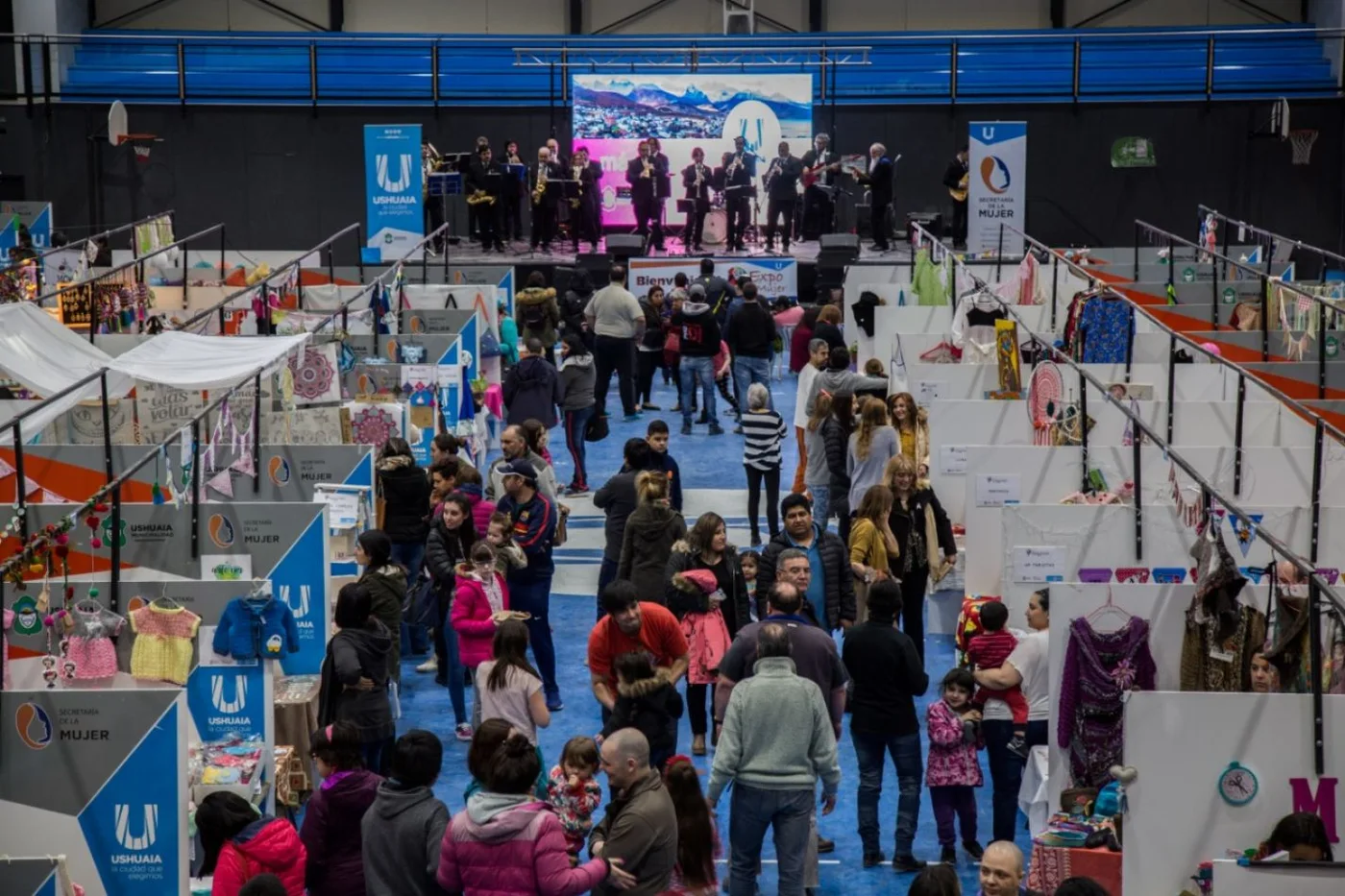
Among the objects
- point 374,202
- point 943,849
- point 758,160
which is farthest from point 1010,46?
point 943,849

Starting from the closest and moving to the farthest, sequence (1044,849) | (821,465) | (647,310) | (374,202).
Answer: (1044,849)
(821,465)
(647,310)
(374,202)

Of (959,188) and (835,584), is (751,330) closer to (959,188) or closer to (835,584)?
(835,584)

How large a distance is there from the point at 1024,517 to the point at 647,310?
8.91 meters

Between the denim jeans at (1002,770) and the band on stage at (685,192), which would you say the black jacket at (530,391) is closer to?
the denim jeans at (1002,770)

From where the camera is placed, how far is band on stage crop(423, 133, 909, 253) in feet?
76.9

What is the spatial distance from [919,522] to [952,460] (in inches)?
56.9

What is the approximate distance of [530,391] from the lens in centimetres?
1466

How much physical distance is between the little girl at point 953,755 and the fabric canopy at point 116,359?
4.95m

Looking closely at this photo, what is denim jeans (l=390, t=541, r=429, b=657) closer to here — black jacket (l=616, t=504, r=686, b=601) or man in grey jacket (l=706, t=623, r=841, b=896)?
black jacket (l=616, t=504, r=686, b=601)

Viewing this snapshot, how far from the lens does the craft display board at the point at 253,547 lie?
31.3ft

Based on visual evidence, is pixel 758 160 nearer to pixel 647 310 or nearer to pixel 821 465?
pixel 647 310

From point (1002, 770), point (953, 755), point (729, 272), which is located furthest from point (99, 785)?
point (729, 272)

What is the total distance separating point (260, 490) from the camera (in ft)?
36.1

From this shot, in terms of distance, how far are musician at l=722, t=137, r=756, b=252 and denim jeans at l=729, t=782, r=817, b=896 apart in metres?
16.9
